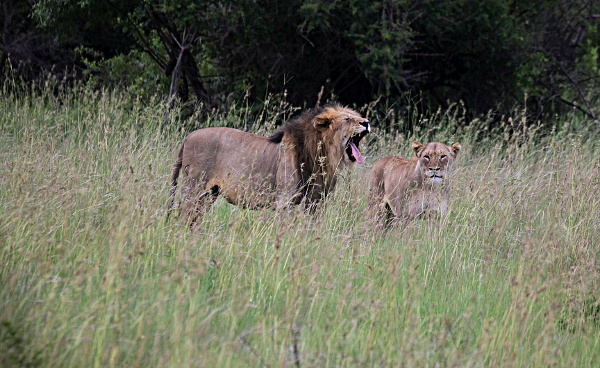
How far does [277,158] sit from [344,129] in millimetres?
714

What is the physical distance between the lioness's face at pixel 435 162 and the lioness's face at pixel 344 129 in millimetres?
803

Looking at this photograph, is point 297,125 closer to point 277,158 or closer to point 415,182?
point 277,158

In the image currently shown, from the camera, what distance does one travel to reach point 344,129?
6.35m

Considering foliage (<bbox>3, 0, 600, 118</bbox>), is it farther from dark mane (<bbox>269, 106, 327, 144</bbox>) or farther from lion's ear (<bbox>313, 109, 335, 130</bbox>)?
lion's ear (<bbox>313, 109, 335, 130</bbox>)

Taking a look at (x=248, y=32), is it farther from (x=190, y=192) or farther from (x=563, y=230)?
(x=563, y=230)

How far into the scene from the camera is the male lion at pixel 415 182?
676 centimetres

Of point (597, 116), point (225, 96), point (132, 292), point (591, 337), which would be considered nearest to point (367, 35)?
point (225, 96)

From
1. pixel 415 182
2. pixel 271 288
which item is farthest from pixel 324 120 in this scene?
pixel 271 288

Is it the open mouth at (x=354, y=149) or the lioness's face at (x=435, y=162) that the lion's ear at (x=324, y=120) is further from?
the lioness's face at (x=435, y=162)

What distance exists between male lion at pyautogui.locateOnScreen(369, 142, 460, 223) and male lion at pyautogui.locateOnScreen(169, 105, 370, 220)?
A: 616mm

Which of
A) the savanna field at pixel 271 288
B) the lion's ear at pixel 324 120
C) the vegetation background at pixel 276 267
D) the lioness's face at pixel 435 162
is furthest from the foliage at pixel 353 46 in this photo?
the savanna field at pixel 271 288

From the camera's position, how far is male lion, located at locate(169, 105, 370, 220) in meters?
6.33

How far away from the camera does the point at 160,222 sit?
15.9 feet

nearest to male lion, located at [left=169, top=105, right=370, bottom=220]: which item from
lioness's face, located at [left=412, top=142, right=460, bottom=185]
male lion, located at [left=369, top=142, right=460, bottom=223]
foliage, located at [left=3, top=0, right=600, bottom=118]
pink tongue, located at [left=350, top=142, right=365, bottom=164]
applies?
pink tongue, located at [left=350, top=142, right=365, bottom=164]
